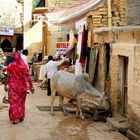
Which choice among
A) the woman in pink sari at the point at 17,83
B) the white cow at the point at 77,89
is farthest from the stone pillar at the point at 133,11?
the woman in pink sari at the point at 17,83

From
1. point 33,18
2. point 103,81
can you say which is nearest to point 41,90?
point 103,81

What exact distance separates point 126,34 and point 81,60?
360 centimetres

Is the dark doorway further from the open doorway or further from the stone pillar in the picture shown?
the open doorway

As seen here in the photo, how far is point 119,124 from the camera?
970 centimetres

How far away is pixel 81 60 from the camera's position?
1331 centimetres

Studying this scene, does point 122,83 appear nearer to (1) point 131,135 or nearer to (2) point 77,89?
(2) point 77,89

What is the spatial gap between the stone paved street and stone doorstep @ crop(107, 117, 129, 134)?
0.12 metres

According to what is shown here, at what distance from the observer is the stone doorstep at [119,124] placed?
9391 millimetres

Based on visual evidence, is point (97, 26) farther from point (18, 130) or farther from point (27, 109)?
point (18, 130)

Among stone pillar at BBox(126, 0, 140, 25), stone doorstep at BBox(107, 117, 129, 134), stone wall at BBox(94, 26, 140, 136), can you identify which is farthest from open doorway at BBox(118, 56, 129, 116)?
stone pillar at BBox(126, 0, 140, 25)

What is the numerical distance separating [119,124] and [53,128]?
145 centimetres

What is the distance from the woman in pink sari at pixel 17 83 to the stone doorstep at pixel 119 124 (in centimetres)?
205

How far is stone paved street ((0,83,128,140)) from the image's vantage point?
8.95m

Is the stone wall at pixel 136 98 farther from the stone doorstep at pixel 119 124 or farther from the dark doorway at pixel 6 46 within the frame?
the dark doorway at pixel 6 46
